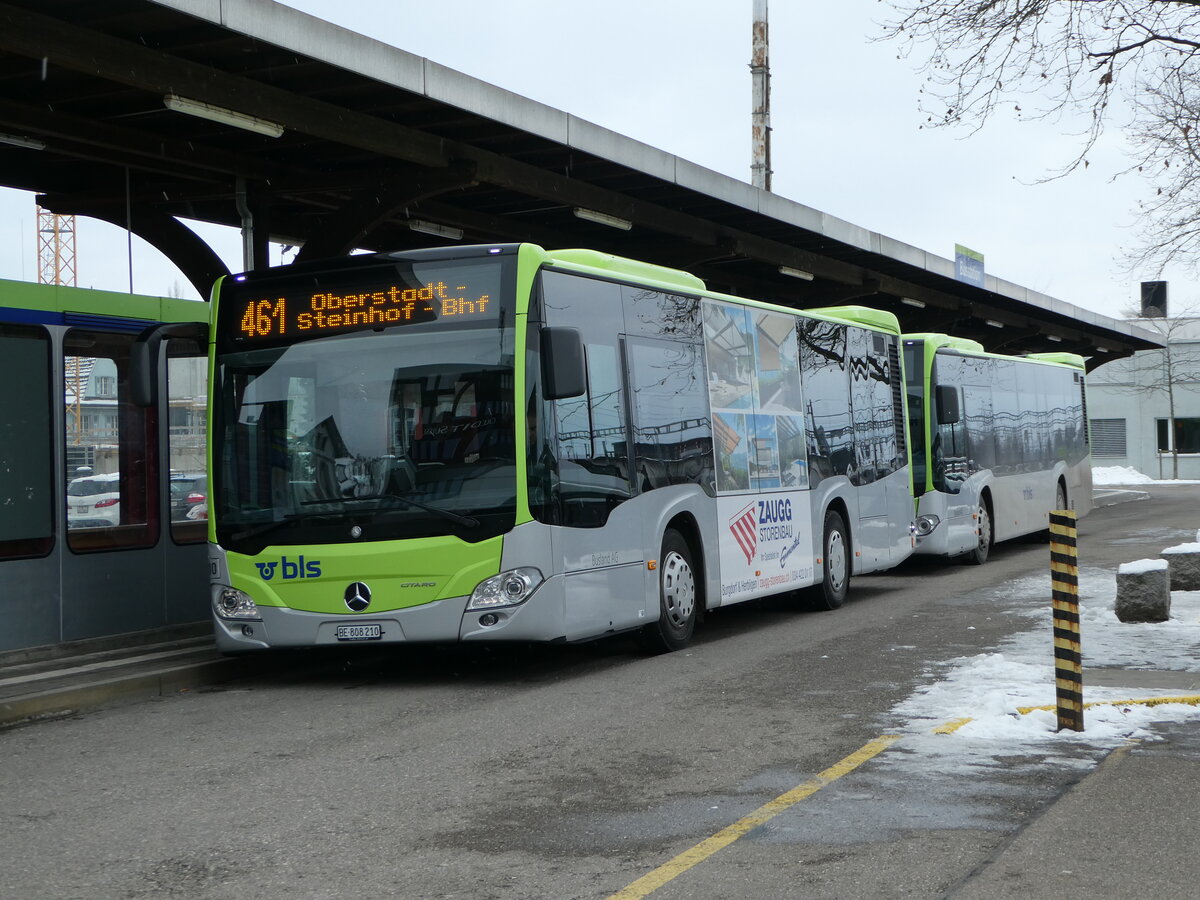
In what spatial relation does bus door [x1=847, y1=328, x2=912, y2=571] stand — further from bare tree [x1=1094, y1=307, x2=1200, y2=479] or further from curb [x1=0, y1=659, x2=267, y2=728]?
bare tree [x1=1094, y1=307, x2=1200, y2=479]

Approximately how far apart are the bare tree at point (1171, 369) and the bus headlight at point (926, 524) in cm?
4265

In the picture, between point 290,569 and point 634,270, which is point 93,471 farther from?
point 634,270

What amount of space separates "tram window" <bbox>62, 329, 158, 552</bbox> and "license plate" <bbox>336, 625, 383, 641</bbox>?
269 centimetres

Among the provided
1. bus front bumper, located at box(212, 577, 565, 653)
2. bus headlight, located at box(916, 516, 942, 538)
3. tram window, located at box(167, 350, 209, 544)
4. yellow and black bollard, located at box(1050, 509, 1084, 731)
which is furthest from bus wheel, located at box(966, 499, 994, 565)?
yellow and black bollard, located at box(1050, 509, 1084, 731)

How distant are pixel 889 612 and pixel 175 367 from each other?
24.0ft

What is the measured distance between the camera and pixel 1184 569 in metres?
15.2

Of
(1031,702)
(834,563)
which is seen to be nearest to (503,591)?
(1031,702)

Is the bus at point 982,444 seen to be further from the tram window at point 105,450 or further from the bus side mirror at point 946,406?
the tram window at point 105,450

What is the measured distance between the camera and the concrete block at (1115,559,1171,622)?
496 inches

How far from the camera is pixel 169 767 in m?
7.70

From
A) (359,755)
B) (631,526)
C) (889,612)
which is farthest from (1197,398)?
(359,755)

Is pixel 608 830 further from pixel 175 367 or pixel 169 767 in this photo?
pixel 175 367

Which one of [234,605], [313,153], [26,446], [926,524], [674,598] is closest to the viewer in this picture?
[234,605]

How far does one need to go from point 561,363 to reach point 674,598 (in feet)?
9.12
